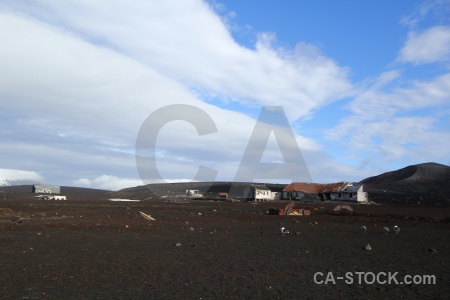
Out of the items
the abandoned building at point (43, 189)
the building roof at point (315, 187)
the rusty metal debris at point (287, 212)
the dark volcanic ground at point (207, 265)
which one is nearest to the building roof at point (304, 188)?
the building roof at point (315, 187)

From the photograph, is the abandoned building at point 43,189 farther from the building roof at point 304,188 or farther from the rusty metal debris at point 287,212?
the rusty metal debris at point 287,212

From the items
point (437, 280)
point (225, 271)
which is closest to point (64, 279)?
point (225, 271)

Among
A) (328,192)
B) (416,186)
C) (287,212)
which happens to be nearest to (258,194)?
(328,192)

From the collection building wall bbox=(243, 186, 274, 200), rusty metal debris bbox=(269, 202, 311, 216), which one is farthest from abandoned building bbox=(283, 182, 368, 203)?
rusty metal debris bbox=(269, 202, 311, 216)

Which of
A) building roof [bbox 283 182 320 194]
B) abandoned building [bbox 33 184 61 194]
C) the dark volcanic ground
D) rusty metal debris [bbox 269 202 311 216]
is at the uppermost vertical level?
building roof [bbox 283 182 320 194]

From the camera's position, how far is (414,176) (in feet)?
345

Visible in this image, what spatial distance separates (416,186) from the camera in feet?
307

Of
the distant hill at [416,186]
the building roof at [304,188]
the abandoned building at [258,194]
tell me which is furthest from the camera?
the building roof at [304,188]

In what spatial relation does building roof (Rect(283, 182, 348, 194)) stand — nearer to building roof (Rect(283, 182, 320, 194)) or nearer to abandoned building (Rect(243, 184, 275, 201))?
building roof (Rect(283, 182, 320, 194))

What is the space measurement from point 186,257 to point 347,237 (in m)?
8.63

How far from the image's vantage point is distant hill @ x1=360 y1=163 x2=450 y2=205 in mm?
73688

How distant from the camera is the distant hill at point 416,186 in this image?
73.7 metres

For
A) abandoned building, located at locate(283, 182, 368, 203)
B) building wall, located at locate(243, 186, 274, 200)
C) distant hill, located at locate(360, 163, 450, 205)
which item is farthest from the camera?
building wall, located at locate(243, 186, 274, 200)

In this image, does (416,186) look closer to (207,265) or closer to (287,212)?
(287,212)
